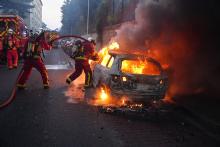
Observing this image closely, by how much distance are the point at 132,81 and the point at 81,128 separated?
2094mm

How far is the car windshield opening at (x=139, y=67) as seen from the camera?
8688 millimetres

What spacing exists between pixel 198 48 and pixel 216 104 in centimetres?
253

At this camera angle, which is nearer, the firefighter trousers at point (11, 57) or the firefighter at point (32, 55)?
the firefighter at point (32, 55)

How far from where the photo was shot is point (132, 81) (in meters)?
8.23

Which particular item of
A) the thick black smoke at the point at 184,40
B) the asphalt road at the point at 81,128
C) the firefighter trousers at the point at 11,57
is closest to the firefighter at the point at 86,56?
the thick black smoke at the point at 184,40

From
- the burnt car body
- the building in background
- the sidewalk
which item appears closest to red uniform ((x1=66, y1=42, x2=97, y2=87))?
the burnt car body

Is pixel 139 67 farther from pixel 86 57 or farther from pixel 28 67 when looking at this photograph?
pixel 28 67

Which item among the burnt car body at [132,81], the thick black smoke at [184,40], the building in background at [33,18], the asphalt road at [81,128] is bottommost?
the asphalt road at [81,128]

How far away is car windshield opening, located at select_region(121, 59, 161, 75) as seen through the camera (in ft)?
28.5

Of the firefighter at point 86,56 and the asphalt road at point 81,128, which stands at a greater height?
the firefighter at point 86,56

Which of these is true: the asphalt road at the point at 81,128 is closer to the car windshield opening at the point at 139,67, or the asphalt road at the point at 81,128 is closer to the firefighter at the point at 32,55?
the car windshield opening at the point at 139,67

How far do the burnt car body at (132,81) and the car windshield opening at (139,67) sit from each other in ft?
0.10

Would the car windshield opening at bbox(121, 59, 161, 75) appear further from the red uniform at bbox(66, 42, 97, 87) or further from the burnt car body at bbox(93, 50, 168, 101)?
the red uniform at bbox(66, 42, 97, 87)

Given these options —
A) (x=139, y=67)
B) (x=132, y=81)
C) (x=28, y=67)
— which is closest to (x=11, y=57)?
(x=28, y=67)
